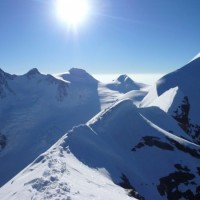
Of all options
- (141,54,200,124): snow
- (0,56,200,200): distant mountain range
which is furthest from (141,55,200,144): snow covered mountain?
(0,56,200,200): distant mountain range

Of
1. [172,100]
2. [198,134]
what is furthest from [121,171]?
[172,100]

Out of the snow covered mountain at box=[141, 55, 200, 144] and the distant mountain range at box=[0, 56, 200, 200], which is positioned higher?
→ the snow covered mountain at box=[141, 55, 200, 144]

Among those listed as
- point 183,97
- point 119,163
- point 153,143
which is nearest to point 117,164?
point 119,163

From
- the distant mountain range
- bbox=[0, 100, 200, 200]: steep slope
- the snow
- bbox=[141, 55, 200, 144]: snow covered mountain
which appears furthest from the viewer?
the snow

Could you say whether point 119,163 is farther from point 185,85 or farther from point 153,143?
point 185,85

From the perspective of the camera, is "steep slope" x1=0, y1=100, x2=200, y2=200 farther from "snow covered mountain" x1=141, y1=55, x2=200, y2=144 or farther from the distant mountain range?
"snow covered mountain" x1=141, y1=55, x2=200, y2=144

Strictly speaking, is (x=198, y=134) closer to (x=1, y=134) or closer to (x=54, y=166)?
(x=54, y=166)
